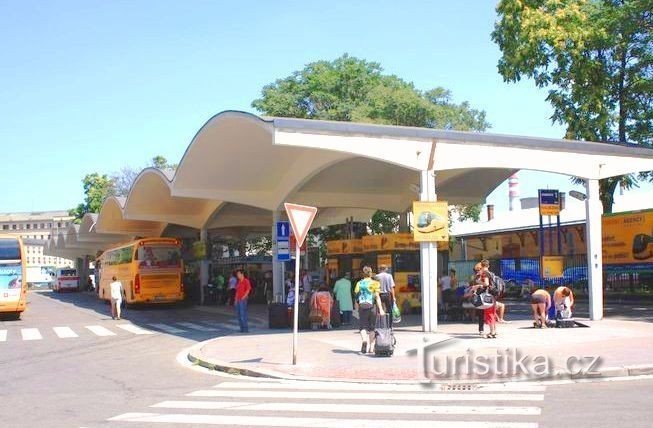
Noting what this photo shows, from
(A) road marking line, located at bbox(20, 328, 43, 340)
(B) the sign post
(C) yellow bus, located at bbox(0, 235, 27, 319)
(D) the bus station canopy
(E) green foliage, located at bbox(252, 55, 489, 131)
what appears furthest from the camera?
(E) green foliage, located at bbox(252, 55, 489, 131)

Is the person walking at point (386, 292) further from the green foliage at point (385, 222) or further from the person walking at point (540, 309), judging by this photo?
the green foliage at point (385, 222)

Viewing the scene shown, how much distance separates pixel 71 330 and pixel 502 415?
1896 cm

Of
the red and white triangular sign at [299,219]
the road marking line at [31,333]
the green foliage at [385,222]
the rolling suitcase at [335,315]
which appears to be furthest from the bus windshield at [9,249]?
the green foliage at [385,222]

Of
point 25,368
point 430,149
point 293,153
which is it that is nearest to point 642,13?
point 430,149

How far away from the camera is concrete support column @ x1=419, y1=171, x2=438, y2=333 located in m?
18.4

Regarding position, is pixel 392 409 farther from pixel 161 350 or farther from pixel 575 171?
pixel 575 171

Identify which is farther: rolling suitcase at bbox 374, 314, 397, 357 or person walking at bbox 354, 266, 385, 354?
person walking at bbox 354, 266, 385, 354

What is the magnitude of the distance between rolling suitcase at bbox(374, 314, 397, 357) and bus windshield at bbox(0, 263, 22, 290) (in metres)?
18.7

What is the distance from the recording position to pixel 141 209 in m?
41.1

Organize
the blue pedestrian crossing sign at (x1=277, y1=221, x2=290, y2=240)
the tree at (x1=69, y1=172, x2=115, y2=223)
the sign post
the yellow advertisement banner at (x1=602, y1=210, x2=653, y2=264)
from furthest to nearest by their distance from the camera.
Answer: the tree at (x1=69, y1=172, x2=115, y2=223), the yellow advertisement banner at (x1=602, y1=210, x2=653, y2=264), the blue pedestrian crossing sign at (x1=277, y1=221, x2=290, y2=240), the sign post

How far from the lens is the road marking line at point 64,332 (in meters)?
22.1

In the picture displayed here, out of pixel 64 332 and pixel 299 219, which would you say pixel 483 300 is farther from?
pixel 64 332

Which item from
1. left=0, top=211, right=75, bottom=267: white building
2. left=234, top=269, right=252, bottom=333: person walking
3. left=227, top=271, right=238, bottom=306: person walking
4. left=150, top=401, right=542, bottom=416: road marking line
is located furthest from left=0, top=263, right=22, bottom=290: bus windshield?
left=0, top=211, right=75, bottom=267: white building

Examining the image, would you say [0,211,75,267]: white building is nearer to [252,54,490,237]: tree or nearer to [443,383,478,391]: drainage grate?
[252,54,490,237]: tree
